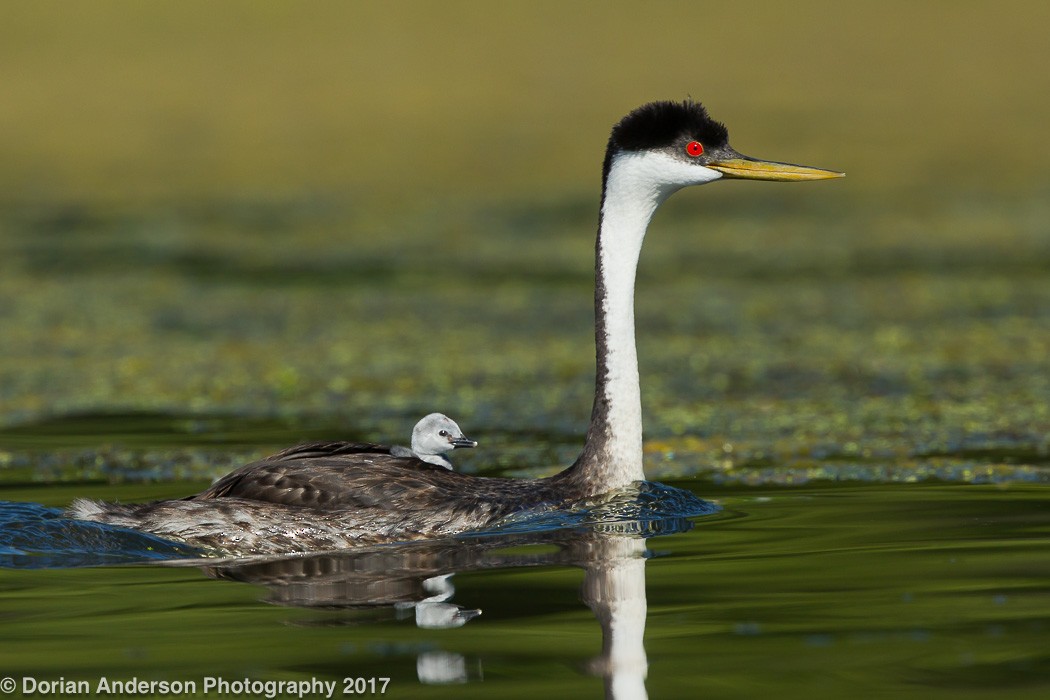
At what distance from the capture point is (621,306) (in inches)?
407

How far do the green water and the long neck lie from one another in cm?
62

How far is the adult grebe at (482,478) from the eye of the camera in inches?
385

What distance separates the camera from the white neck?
10.2m

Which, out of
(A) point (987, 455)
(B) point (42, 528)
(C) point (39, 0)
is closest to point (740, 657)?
(B) point (42, 528)

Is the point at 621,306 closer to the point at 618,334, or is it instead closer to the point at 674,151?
the point at 618,334

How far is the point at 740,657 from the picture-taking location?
6992 mm

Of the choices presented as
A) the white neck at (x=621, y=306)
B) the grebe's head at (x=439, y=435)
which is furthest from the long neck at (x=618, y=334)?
the grebe's head at (x=439, y=435)

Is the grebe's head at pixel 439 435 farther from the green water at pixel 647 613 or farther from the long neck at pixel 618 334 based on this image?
the green water at pixel 647 613

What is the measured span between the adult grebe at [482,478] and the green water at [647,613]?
1.35 ft

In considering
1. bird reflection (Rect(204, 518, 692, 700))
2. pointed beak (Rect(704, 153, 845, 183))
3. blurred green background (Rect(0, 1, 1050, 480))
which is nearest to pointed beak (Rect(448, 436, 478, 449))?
bird reflection (Rect(204, 518, 692, 700))

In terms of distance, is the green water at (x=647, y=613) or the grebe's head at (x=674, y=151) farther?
the grebe's head at (x=674, y=151)

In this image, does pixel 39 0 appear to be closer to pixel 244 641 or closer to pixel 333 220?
pixel 333 220

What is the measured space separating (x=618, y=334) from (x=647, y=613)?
2.84 metres

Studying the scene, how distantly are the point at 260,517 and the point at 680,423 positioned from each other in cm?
456
